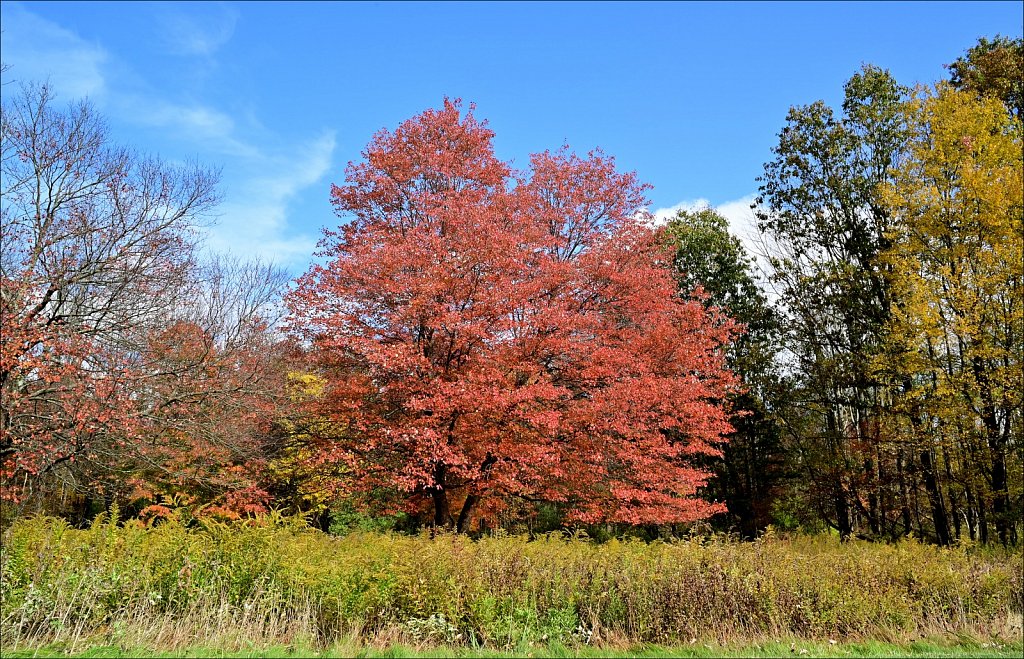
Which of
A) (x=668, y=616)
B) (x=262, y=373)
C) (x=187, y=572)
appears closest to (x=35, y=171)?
(x=262, y=373)

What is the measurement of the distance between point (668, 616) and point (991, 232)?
38.9ft

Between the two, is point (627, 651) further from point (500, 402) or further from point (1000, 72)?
point (1000, 72)

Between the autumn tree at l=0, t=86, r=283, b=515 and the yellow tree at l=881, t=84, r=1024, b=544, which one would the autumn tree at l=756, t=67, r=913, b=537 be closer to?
the yellow tree at l=881, t=84, r=1024, b=544

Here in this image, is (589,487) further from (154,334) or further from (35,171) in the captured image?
(35,171)

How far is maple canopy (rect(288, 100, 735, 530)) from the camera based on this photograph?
12516 millimetres

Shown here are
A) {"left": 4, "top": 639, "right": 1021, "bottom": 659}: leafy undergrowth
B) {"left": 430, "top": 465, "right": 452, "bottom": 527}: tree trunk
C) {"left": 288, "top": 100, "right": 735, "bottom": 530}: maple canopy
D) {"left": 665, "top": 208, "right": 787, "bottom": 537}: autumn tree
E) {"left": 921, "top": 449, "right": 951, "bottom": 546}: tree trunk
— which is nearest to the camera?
{"left": 4, "top": 639, "right": 1021, "bottom": 659}: leafy undergrowth

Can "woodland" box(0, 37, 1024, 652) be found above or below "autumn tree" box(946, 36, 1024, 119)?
below

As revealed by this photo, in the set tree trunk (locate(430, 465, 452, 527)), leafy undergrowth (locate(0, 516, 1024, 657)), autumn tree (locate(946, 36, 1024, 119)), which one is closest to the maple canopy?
tree trunk (locate(430, 465, 452, 527))

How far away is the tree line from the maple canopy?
67mm

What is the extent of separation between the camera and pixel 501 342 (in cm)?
1337

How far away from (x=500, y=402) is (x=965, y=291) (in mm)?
10350

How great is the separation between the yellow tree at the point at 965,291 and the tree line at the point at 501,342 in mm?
73

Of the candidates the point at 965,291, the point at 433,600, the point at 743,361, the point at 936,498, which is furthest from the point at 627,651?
the point at 743,361

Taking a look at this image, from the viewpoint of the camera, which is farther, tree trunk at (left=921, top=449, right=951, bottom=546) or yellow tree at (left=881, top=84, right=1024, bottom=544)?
tree trunk at (left=921, top=449, right=951, bottom=546)
